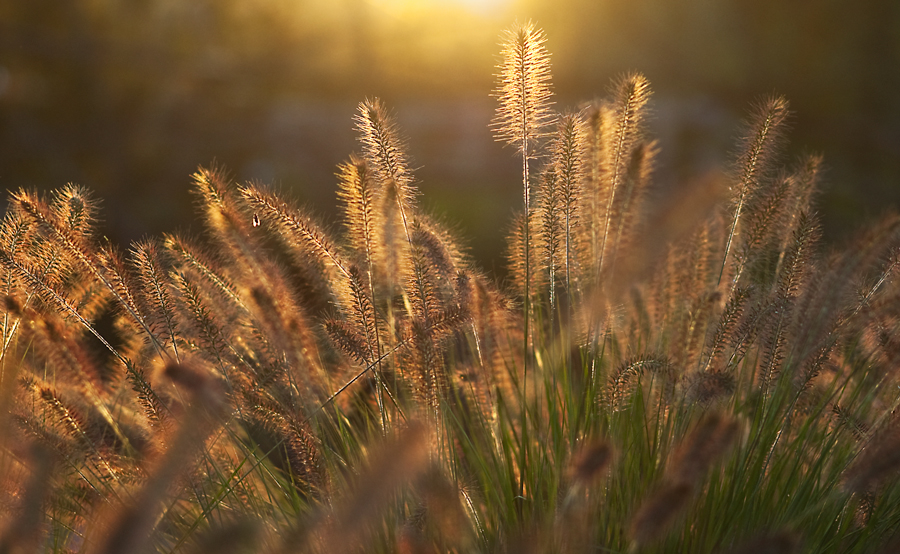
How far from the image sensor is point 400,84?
20.2ft

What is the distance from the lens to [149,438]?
1.66 m

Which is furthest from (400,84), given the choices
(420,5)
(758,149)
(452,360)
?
(758,149)

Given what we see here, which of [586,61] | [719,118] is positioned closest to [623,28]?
[586,61]

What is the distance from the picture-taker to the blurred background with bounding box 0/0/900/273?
539 centimetres

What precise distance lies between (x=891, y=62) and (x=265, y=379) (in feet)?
19.8

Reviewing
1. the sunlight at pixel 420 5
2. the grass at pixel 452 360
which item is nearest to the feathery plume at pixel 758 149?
the grass at pixel 452 360

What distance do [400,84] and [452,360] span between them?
4594mm

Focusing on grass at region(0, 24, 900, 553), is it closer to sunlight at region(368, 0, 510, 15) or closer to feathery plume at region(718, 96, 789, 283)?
feathery plume at region(718, 96, 789, 283)

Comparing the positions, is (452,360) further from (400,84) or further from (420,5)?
(400,84)

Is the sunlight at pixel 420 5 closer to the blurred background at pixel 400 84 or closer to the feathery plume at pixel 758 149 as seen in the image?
the blurred background at pixel 400 84

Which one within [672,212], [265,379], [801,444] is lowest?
[801,444]

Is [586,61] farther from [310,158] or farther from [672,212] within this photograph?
[672,212]

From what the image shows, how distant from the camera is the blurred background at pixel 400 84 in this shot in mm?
5395

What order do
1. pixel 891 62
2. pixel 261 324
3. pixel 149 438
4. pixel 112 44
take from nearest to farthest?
1. pixel 261 324
2. pixel 149 438
3. pixel 112 44
4. pixel 891 62
